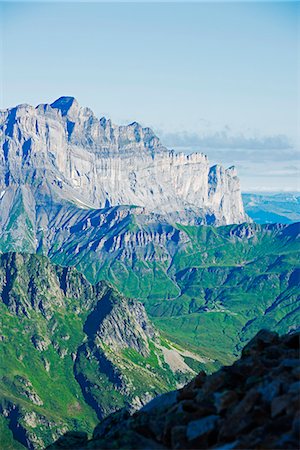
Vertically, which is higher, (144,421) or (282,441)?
(282,441)

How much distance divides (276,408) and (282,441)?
17.9ft

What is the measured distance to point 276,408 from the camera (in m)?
57.6

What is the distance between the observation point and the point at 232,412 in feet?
198

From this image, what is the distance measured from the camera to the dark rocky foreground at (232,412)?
2202 inches

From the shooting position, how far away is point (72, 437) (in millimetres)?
82312

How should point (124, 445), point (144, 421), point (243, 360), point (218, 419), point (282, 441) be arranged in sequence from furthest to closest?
point (243, 360) → point (144, 421) → point (124, 445) → point (218, 419) → point (282, 441)

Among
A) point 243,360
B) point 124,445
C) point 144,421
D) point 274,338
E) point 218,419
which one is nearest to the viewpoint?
point 218,419

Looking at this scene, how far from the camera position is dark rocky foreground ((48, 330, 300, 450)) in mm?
55938

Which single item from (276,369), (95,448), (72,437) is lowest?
(72,437)

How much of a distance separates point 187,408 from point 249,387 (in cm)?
657

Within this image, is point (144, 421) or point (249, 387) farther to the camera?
point (144, 421)

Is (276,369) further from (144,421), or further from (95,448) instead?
(95,448)

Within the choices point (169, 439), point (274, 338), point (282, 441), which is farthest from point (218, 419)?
point (274, 338)

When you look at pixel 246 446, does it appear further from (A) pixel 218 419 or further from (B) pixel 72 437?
(B) pixel 72 437
